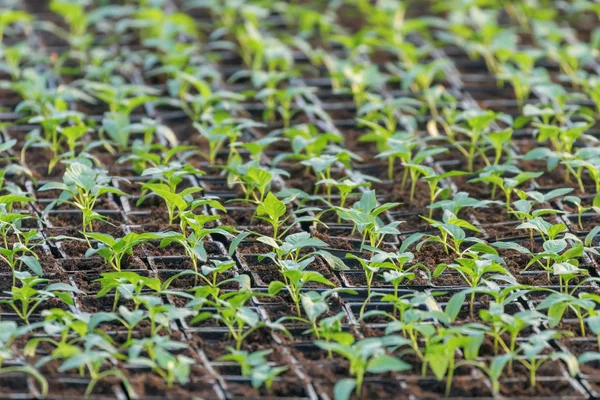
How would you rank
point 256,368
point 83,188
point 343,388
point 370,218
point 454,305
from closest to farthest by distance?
point 343,388, point 256,368, point 454,305, point 370,218, point 83,188

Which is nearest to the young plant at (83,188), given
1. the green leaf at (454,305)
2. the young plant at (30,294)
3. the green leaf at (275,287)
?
the young plant at (30,294)

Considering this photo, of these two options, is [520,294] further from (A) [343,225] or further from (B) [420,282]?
(A) [343,225]

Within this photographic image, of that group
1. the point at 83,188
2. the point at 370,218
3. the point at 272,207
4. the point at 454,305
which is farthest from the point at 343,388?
the point at 83,188

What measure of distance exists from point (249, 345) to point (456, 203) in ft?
3.21

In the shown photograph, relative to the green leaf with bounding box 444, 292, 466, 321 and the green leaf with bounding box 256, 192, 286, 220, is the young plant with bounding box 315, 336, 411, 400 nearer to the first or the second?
the green leaf with bounding box 444, 292, 466, 321

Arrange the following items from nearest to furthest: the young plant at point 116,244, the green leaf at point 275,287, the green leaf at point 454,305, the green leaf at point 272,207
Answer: the green leaf at point 454,305
the green leaf at point 275,287
the young plant at point 116,244
the green leaf at point 272,207

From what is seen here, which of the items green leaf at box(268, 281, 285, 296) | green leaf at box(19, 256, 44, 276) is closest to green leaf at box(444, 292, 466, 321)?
green leaf at box(268, 281, 285, 296)

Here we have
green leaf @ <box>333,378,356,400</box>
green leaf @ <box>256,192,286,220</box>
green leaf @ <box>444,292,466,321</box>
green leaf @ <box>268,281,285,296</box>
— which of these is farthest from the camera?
green leaf @ <box>256,192,286,220</box>

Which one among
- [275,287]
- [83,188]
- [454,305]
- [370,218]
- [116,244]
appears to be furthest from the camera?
[83,188]

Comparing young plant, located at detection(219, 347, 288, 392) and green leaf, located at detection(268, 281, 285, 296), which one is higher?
green leaf, located at detection(268, 281, 285, 296)

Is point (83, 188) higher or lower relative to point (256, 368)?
higher

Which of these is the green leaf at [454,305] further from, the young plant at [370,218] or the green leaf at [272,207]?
the green leaf at [272,207]

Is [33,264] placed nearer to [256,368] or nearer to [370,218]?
[256,368]

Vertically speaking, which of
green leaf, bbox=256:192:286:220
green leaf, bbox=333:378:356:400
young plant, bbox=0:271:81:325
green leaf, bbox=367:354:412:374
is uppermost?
green leaf, bbox=256:192:286:220
